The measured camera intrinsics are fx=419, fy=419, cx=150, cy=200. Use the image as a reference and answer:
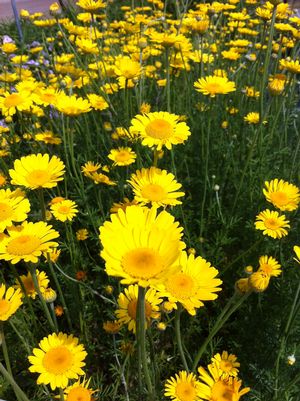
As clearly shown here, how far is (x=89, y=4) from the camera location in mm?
2430

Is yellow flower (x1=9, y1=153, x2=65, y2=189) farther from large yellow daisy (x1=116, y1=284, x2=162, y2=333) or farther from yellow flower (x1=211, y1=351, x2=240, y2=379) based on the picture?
yellow flower (x1=211, y1=351, x2=240, y2=379)

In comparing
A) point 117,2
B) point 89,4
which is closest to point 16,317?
point 89,4

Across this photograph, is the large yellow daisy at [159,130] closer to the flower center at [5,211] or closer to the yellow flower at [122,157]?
the yellow flower at [122,157]

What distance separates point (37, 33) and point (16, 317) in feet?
20.7

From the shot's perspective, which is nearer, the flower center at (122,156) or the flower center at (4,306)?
the flower center at (4,306)

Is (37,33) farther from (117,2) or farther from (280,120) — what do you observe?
(280,120)

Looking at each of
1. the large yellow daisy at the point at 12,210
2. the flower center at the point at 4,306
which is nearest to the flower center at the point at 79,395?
the flower center at the point at 4,306

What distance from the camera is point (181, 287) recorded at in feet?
4.16

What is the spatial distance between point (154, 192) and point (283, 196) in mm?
719

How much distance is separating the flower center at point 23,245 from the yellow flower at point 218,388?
→ 68cm

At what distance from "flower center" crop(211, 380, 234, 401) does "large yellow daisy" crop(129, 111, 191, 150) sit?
0.92m

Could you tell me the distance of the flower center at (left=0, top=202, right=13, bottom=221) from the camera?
1.44 metres

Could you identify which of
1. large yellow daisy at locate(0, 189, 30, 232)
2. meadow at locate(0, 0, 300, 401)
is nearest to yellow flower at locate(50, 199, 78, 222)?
meadow at locate(0, 0, 300, 401)

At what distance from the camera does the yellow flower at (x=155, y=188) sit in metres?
1.54
